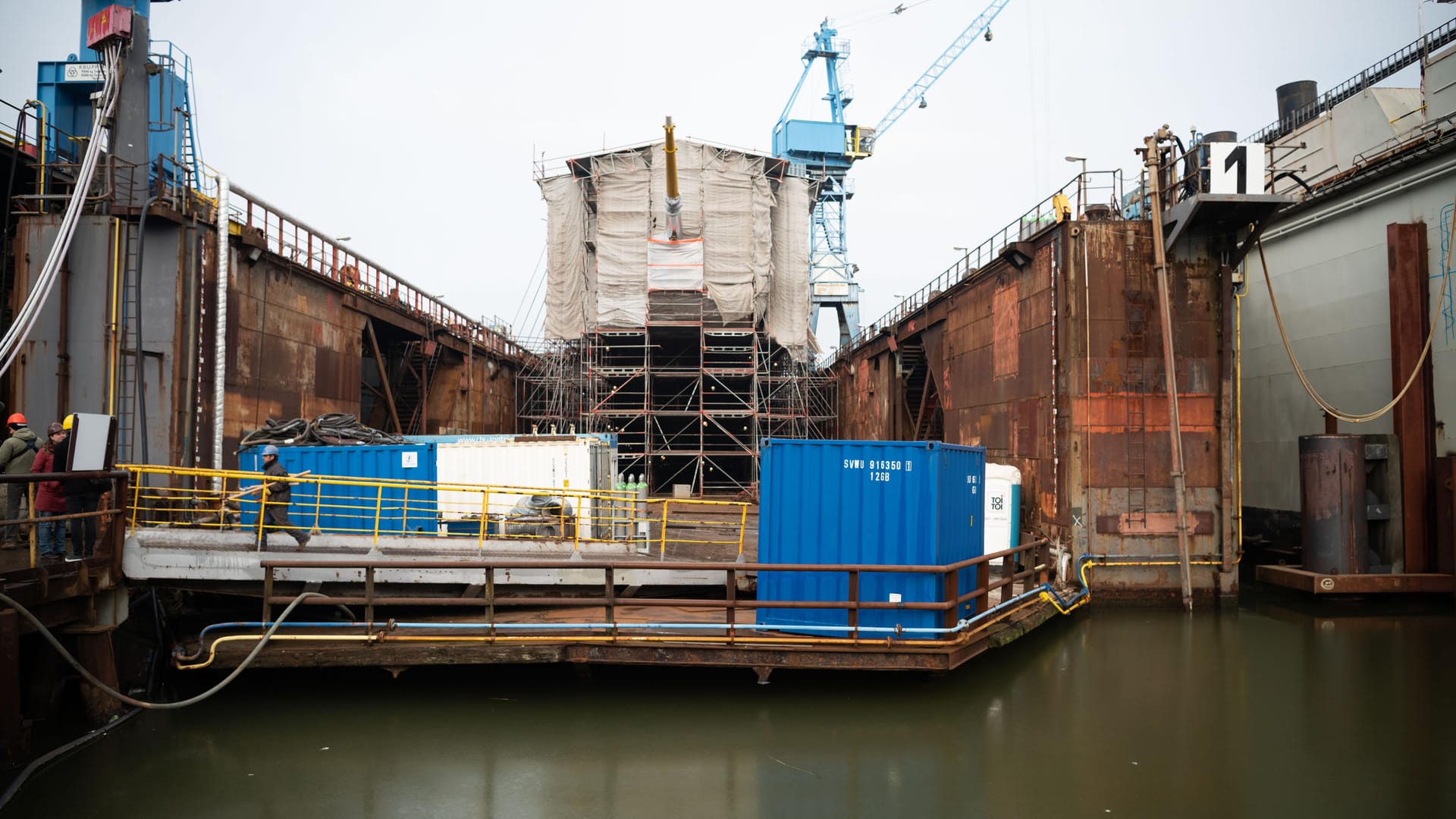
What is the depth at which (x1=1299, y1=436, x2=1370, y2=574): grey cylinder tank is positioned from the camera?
1636 cm

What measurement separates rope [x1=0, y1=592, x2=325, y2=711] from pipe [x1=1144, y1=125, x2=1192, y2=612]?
50.5 ft

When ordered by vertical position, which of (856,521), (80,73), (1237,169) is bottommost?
(856,521)

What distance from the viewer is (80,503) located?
32.9 feet

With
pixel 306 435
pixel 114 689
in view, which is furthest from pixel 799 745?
pixel 306 435

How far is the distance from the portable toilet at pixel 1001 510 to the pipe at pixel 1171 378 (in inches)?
121

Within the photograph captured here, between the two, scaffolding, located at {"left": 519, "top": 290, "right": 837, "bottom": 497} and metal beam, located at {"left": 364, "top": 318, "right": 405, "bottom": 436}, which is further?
scaffolding, located at {"left": 519, "top": 290, "right": 837, "bottom": 497}

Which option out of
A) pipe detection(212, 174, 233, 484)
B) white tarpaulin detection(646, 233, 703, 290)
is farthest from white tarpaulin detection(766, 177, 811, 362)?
pipe detection(212, 174, 233, 484)

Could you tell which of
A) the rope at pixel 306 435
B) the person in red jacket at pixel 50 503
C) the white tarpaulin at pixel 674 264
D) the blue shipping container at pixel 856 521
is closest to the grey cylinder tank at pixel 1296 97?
the white tarpaulin at pixel 674 264

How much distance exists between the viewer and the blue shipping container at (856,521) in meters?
9.94

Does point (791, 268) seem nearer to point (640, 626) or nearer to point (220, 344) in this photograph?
point (220, 344)

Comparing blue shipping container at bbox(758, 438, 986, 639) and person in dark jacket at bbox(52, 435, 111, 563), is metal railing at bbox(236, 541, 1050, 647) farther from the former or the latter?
person in dark jacket at bbox(52, 435, 111, 563)

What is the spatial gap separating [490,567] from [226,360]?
11.3 meters

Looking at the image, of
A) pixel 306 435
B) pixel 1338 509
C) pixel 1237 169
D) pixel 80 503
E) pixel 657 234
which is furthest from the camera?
pixel 657 234

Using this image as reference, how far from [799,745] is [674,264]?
2699cm
